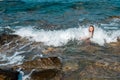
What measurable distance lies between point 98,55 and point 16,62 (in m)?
2.77

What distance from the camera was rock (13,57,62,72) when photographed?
8.50 meters

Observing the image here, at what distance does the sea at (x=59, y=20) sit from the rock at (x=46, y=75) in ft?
5.18

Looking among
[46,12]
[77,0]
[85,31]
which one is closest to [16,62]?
[85,31]

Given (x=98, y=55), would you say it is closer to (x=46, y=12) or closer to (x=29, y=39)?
(x=29, y=39)

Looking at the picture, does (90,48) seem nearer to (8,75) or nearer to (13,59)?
(13,59)

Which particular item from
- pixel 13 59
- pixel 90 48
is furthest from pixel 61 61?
pixel 90 48

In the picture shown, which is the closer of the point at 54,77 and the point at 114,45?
the point at 54,77

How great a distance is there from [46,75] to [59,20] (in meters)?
7.61

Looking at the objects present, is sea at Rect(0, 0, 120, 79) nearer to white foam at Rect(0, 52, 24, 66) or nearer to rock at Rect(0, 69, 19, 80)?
white foam at Rect(0, 52, 24, 66)

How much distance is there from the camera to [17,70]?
8.52 meters

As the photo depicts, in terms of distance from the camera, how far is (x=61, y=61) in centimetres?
932

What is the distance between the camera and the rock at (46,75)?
7855 mm

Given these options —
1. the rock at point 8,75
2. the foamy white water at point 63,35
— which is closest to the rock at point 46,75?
the rock at point 8,75

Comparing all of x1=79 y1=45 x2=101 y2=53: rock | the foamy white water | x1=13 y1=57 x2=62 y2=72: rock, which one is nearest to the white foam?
x1=13 y1=57 x2=62 y2=72: rock
